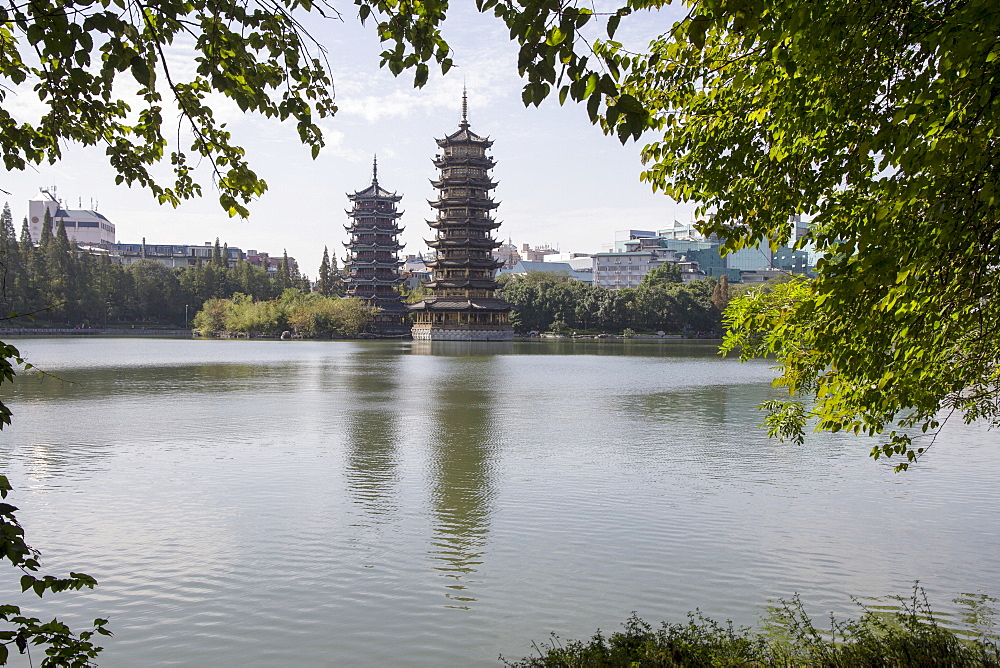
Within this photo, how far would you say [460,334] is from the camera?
62.3m

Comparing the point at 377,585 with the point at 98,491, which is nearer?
the point at 377,585

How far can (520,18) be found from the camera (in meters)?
2.58

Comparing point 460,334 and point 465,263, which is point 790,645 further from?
point 465,263

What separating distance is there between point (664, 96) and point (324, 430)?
1239 cm

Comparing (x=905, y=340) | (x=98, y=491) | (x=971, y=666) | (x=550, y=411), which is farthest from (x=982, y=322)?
(x=550, y=411)

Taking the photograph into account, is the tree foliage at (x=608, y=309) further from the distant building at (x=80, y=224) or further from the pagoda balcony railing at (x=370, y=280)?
the distant building at (x=80, y=224)

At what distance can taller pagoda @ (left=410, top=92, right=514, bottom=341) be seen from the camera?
62.0 metres

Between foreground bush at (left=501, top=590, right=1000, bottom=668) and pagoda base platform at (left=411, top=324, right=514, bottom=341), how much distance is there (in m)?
56.5

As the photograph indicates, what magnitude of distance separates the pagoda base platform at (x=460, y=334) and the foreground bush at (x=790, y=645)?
5645 centimetres

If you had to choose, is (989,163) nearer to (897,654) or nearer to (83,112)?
(897,654)

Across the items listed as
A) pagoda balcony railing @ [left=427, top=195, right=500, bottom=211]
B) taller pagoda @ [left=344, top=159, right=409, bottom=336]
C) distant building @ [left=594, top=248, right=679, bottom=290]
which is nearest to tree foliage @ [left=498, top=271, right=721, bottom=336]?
A: taller pagoda @ [left=344, top=159, right=409, bottom=336]

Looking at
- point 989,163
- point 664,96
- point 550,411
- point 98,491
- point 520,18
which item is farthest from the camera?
point 550,411

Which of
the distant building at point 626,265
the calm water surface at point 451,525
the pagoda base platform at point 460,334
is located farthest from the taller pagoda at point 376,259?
the distant building at point 626,265

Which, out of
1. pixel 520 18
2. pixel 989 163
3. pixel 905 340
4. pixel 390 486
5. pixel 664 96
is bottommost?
pixel 390 486
